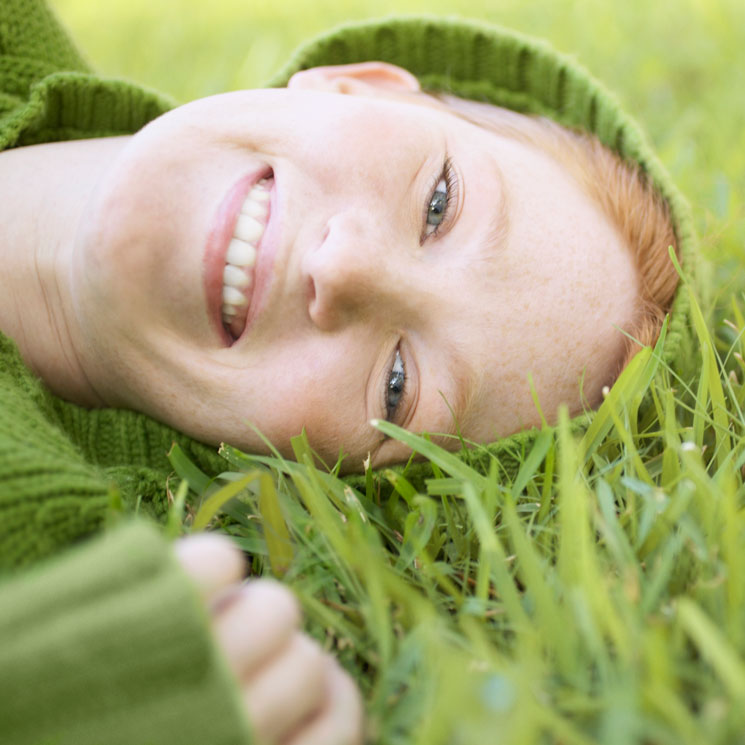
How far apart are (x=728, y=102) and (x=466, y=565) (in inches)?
90.9

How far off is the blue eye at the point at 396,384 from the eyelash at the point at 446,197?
209mm

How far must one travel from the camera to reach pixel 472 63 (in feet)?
7.00

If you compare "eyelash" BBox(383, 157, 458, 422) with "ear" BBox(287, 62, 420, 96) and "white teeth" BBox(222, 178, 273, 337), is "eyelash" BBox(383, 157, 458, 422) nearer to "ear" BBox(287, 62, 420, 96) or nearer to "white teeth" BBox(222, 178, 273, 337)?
"white teeth" BBox(222, 178, 273, 337)

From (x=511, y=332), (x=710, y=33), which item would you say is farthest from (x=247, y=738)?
(x=710, y=33)

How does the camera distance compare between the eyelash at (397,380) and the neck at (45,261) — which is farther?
the neck at (45,261)

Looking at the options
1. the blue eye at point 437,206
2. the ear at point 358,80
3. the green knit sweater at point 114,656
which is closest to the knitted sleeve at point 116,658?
the green knit sweater at point 114,656

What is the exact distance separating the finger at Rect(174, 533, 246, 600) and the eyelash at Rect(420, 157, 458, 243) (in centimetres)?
73

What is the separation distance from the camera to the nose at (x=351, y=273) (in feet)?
4.09

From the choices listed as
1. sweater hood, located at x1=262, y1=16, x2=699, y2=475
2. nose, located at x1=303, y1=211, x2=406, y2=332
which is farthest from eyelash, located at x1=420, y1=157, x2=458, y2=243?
sweater hood, located at x1=262, y1=16, x2=699, y2=475

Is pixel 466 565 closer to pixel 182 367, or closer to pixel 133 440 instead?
pixel 182 367

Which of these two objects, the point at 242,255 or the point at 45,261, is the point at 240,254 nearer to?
the point at 242,255

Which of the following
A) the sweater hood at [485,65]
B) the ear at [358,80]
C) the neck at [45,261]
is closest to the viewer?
the neck at [45,261]

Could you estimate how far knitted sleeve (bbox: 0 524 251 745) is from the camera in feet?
2.52

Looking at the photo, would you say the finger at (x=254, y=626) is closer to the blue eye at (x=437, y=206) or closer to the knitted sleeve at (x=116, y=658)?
the knitted sleeve at (x=116, y=658)
